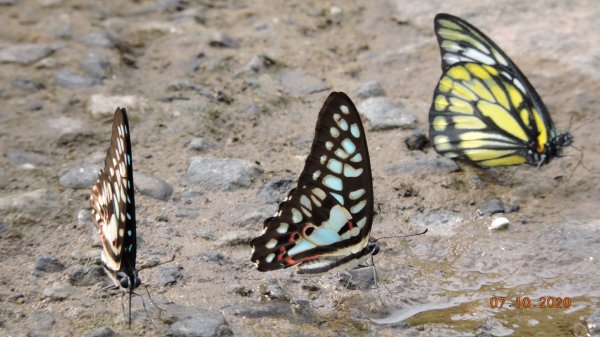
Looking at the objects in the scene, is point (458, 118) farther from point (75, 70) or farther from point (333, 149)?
point (75, 70)

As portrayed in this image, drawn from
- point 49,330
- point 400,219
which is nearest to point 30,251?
point 49,330

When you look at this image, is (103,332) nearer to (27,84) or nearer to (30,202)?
(30,202)

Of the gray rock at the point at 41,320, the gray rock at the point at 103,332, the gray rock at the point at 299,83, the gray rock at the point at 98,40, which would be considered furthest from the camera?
the gray rock at the point at 98,40

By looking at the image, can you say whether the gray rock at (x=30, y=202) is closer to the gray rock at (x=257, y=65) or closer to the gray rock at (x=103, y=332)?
the gray rock at (x=103, y=332)

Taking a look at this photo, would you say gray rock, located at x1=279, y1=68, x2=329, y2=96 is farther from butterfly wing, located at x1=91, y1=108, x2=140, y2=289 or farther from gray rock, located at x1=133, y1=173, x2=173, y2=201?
butterfly wing, located at x1=91, y1=108, x2=140, y2=289
